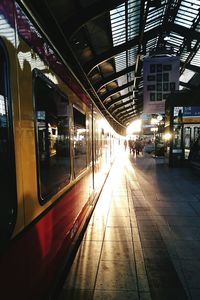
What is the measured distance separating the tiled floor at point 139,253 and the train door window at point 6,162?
57.7 inches

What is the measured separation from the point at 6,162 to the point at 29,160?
299 millimetres

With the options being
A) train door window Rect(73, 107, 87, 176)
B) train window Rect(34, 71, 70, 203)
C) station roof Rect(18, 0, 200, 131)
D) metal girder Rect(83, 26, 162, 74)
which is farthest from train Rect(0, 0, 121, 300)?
metal girder Rect(83, 26, 162, 74)

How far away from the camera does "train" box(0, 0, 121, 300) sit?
4.24ft

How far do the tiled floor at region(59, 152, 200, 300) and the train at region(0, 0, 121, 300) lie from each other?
54cm

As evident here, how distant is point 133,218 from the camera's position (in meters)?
4.53

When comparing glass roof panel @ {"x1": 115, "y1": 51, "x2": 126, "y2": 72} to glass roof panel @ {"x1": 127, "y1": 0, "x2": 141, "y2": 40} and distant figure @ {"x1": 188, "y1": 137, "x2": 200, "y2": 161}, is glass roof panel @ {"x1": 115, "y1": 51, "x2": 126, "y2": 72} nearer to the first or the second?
glass roof panel @ {"x1": 127, "y1": 0, "x2": 141, "y2": 40}

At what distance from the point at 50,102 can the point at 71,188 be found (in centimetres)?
115

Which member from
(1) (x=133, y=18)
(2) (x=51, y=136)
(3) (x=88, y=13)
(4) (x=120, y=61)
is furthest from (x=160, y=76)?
(2) (x=51, y=136)

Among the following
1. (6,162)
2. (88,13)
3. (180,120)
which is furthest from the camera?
(180,120)

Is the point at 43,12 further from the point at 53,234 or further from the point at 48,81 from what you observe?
the point at 53,234

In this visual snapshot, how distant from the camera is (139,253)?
A: 314 centimetres

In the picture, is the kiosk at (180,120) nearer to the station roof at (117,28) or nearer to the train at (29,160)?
the station roof at (117,28)

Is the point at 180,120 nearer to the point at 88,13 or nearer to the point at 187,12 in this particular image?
the point at 187,12

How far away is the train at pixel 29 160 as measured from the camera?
1291 mm
